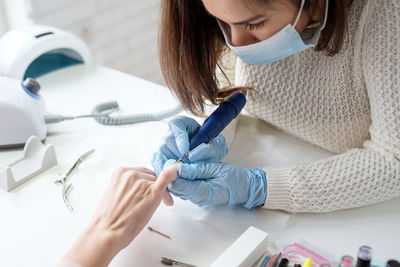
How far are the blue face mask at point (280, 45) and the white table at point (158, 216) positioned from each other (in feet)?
0.93

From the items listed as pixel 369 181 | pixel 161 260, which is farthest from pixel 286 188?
pixel 161 260

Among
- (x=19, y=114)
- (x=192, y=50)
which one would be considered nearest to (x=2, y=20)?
(x=19, y=114)

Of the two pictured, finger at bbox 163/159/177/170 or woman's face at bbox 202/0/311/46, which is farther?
finger at bbox 163/159/177/170

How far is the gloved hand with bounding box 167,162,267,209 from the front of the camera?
3.16 ft

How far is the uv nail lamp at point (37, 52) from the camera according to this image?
1.43m

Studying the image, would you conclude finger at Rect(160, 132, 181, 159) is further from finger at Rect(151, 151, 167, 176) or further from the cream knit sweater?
the cream knit sweater

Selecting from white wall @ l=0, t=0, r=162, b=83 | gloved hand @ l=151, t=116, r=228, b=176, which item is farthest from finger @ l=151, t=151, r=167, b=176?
white wall @ l=0, t=0, r=162, b=83

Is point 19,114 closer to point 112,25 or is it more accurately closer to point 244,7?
point 244,7

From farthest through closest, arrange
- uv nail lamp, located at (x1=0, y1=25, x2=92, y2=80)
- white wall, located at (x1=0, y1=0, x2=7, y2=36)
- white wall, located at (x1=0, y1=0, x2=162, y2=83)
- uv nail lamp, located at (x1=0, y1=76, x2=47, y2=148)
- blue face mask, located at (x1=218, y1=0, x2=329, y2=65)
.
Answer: white wall, located at (x1=0, y1=0, x2=162, y2=83) → white wall, located at (x1=0, y1=0, x2=7, y2=36) → uv nail lamp, located at (x1=0, y1=25, x2=92, y2=80) → uv nail lamp, located at (x1=0, y1=76, x2=47, y2=148) → blue face mask, located at (x1=218, y1=0, x2=329, y2=65)

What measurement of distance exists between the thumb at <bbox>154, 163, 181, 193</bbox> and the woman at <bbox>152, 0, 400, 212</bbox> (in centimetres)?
2

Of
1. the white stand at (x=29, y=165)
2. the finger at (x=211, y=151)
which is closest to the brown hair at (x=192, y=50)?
the finger at (x=211, y=151)

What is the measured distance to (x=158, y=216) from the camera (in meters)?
1.01

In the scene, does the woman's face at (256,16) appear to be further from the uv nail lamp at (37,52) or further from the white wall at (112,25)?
the white wall at (112,25)

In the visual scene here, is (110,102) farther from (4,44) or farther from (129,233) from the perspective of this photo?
(129,233)
